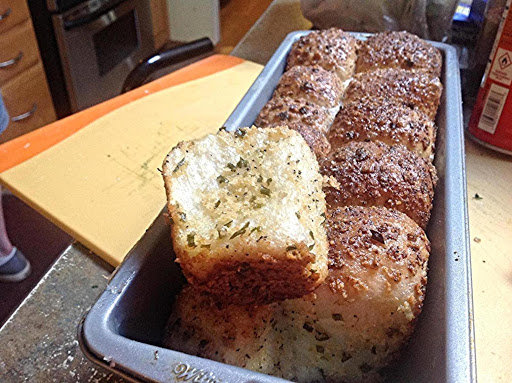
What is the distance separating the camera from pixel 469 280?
604 millimetres

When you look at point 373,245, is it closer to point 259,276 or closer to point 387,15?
point 259,276

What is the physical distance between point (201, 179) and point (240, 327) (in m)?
0.20

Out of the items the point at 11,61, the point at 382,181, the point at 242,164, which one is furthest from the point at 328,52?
the point at 11,61

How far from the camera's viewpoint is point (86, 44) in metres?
2.32

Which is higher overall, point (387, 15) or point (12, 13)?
point (387, 15)

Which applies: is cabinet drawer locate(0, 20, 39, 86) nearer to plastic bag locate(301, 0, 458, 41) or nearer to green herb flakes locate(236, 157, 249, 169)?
plastic bag locate(301, 0, 458, 41)

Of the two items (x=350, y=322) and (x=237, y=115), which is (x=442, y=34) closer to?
(x=237, y=115)

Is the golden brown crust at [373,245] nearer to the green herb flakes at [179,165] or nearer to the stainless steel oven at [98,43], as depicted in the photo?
the green herb flakes at [179,165]

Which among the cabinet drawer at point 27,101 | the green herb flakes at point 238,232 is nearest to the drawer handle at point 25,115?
the cabinet drawer at point 27,101

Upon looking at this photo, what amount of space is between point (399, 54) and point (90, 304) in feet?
2.92

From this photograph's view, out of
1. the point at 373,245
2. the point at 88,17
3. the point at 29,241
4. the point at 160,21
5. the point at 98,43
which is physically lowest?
the point at 29,241

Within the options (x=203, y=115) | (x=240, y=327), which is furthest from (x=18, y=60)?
(x=240, y=327)

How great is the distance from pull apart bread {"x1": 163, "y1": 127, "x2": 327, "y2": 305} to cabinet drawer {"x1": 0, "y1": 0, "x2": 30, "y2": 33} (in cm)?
173

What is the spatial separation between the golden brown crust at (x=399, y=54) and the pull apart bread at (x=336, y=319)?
59 cm
